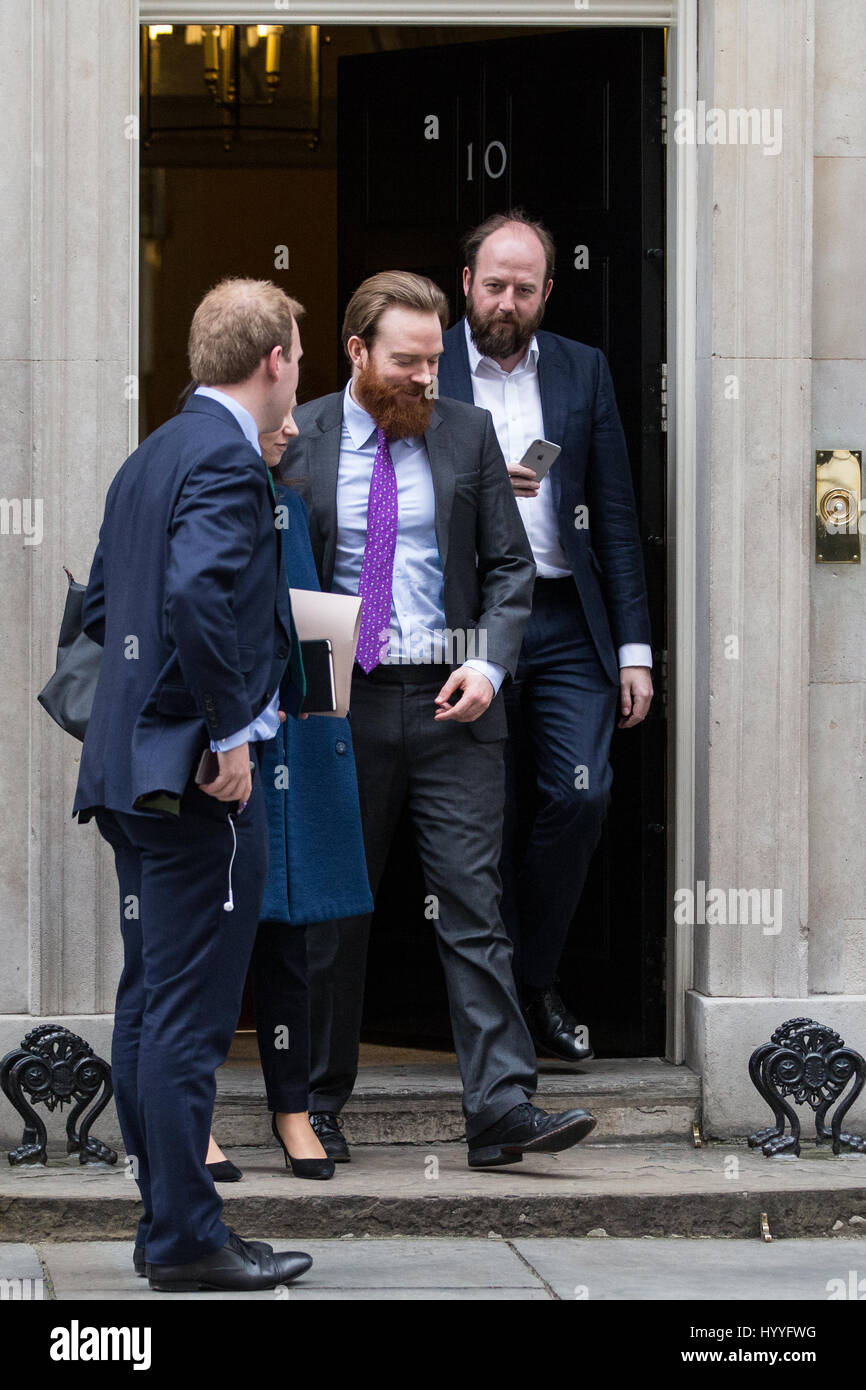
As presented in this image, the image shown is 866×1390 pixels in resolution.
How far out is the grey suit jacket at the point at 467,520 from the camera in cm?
491

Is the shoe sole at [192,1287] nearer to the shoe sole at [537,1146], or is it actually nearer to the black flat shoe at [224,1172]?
the black flat shoe at [224,1172]

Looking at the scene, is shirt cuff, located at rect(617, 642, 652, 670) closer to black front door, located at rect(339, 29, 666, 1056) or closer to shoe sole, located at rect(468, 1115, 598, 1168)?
black front door, located at rect(339, 29, 666, 1056)

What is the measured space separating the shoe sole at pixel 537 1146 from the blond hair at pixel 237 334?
6.37 ft

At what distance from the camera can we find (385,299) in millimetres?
4801

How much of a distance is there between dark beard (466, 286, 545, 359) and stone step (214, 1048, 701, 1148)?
2.10 meters

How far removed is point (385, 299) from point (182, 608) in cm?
148

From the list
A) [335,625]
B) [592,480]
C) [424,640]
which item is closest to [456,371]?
[592,480]

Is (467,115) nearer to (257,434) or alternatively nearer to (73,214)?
(73,214)

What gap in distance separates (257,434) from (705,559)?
1927mm

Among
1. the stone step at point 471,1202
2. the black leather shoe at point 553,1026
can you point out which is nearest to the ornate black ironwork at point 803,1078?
the stone step at point 471,1202

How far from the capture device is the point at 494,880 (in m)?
4.92

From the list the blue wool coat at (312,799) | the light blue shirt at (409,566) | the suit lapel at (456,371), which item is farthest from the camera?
the suit lapel at (456,371)
